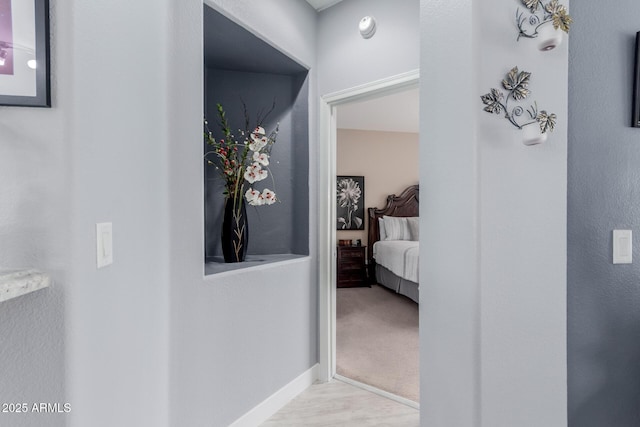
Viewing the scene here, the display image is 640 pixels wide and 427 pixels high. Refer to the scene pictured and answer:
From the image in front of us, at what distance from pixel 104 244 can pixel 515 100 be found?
4.30 ft

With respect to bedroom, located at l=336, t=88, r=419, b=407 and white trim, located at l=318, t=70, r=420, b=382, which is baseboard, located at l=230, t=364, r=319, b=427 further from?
bedroom, located at l=336, t=88, r=419, b=407

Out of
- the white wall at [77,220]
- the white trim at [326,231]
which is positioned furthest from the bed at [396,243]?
the white wall at [77,220]

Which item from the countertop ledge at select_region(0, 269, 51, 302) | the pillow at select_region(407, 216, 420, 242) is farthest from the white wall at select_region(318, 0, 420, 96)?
the pillow at select_region(407, 216, 420, 242)

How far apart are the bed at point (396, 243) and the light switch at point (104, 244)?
3879mm

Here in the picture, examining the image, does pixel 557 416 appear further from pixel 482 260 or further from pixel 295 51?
pixel 295 51

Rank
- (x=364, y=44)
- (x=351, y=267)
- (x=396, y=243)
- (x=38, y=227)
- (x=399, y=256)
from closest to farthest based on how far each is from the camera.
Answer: (x=38, y=227)
(x=364, y=44)
(x=399, y=256)
(x=396, y=243)
(x=351, y=267)

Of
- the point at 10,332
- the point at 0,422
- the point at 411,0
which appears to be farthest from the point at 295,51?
the point at 0,422

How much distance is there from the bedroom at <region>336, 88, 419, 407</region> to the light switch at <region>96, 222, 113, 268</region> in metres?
1.93

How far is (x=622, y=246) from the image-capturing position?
47.6 inches

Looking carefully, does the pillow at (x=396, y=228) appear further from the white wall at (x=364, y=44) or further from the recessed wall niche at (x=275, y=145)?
the white wall at (x=364, y=44)

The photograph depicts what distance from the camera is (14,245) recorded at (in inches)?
31.9

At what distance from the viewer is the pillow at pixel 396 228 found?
569cm

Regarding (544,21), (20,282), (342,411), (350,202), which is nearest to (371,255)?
(350,202)

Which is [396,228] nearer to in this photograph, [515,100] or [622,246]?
[622,246]
